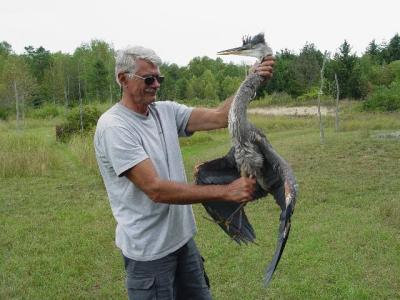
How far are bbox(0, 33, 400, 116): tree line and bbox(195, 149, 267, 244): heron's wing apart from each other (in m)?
24.9

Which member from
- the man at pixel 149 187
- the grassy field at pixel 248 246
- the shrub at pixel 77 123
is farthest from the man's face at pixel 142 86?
the shrub at pixel 77 123

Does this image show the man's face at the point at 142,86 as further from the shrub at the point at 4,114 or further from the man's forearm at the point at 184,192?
the shrub at the point at 4,114

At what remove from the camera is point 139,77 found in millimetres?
3162

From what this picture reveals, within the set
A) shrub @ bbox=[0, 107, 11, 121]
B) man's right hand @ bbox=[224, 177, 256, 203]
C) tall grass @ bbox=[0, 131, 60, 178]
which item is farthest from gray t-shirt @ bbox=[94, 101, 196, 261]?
shrub @ bbox=[0, 107, 11, 121]

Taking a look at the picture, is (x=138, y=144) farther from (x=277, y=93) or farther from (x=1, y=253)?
(x=277, y=93)

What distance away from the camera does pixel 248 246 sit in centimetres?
707

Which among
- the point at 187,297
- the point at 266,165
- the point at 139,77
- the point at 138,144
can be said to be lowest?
the point at 187,297

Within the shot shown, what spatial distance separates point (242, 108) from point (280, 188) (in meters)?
0.62

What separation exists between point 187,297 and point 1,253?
447cm

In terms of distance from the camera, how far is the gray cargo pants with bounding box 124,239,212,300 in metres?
3.34

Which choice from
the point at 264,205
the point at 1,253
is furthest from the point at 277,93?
the point at 1,253

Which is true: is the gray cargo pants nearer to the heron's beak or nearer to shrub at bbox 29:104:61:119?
the heron's beak

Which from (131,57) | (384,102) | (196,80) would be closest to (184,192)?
(131,57)

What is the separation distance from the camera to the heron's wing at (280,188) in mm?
2990
